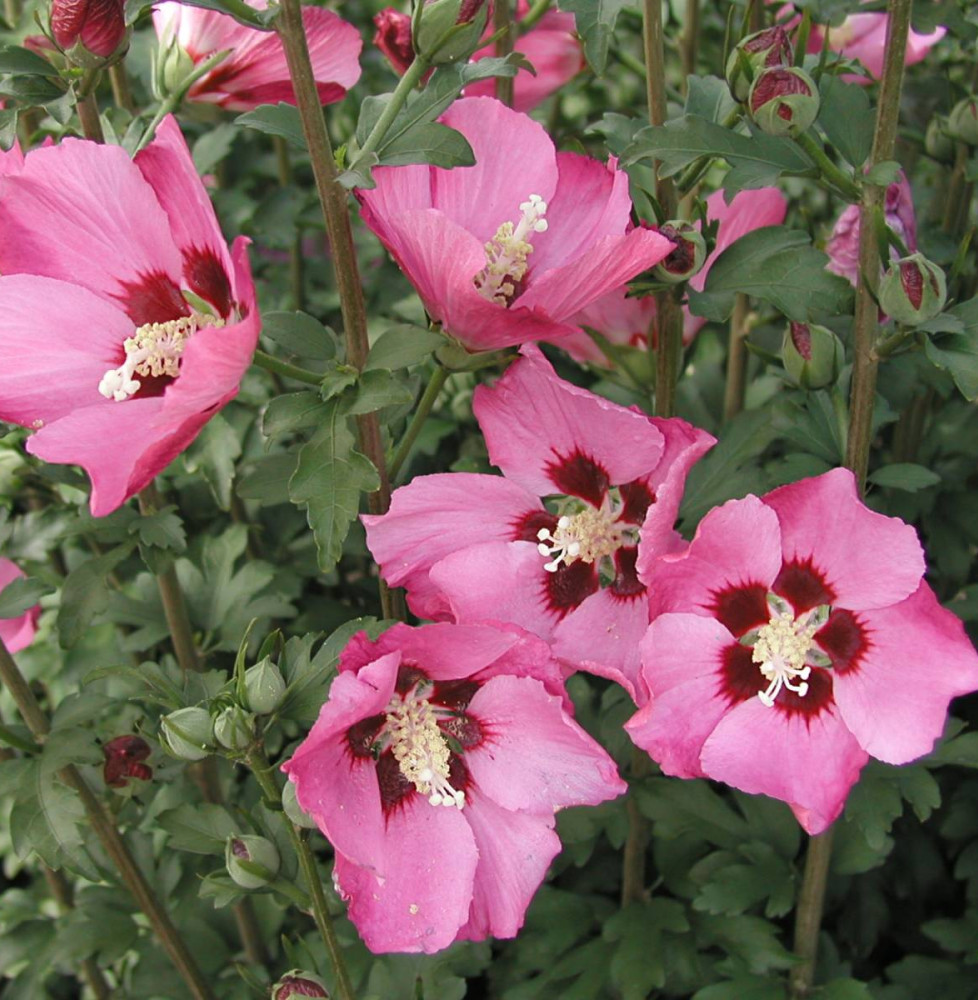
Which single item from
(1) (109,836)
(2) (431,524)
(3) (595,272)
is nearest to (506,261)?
(3) (595,272)

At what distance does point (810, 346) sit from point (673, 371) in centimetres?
14

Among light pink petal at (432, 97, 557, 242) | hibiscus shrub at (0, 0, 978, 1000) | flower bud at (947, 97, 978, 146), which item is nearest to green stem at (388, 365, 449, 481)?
hibiscus shrub at (0, 0, 978, 1000)

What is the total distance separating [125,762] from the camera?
51.6 inches

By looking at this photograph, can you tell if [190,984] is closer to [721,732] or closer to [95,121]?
[721,732]

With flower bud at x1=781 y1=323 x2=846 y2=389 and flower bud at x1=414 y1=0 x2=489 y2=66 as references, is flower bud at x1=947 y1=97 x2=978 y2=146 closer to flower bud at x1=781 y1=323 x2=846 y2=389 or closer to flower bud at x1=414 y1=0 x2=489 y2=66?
flower bud at x1=781 y1=323 x2=846 y2=389

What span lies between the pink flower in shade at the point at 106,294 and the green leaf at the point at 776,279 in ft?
1.40

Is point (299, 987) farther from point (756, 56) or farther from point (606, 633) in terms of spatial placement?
point (756, 56)

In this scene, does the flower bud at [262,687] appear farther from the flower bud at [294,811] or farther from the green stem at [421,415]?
the green stem at [421,415]

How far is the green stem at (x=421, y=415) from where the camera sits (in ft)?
3.37

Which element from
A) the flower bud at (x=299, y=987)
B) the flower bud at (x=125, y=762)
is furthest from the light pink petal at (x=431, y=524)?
the flower bud at (x=125, y=762)

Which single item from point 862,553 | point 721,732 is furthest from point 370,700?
point 862,553

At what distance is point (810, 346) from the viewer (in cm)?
109

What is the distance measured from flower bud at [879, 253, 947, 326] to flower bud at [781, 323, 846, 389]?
0.11 metres

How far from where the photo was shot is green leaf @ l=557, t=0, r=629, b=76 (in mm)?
972
